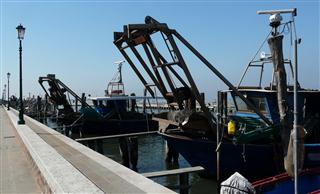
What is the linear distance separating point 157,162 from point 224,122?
23.6ft

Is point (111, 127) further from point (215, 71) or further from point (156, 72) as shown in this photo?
point (215, 71)

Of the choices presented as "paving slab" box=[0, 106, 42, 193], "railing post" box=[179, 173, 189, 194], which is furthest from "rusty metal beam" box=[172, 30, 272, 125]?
"paving slab" box=[0, 106, 42, 193]

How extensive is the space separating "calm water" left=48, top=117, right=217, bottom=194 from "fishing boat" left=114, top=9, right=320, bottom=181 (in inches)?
25.3

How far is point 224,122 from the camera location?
1398 centimetres

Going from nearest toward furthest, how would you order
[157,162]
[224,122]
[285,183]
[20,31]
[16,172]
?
[285,183]
[16,172]
[224,122]
[157,162]
[20,31]

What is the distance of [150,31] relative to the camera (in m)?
14.8

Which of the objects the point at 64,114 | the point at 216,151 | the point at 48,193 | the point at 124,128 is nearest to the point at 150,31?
the point at 216,151

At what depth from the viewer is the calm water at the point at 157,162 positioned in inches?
582

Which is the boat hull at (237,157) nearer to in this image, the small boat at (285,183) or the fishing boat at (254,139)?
the fishing boat at (254,139)

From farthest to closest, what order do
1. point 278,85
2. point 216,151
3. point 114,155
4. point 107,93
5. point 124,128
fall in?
point 107,93 → point 124,128 → point 114,155 → point 216,151 → point 278,85

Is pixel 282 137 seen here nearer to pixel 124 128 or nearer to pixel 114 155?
pixel 114 155

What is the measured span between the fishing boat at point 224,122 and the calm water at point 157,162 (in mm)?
643

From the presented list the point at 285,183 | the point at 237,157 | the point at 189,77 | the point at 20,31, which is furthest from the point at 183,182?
the point at 20,31

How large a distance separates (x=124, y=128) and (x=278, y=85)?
2152 centimetres
